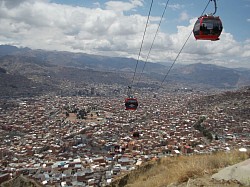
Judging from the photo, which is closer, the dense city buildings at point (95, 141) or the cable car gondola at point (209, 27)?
the cable car gondola at point (209, 27)

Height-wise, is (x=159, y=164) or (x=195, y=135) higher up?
(x=159, y=164)

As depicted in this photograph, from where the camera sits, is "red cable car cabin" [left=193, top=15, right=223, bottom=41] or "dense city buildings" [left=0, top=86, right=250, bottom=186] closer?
"red cable car cabin" [left=193, top=15, right=223, bottom=41]

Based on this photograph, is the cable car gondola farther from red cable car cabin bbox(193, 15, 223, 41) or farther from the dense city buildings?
the dense city buildings

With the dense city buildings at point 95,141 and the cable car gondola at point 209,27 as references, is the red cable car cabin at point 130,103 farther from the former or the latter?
the cable car gondola at point 209,27

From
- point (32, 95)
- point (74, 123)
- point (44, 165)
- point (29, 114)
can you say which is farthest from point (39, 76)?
point (44, 165)

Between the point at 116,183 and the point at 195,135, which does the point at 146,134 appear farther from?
the point at 116,183

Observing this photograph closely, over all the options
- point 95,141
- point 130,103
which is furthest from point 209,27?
point 95,141

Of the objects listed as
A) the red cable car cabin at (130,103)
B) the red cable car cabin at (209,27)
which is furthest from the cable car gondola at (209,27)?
the red cable car cabin at (130,103)

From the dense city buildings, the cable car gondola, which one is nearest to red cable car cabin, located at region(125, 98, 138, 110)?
the dense city buildings
